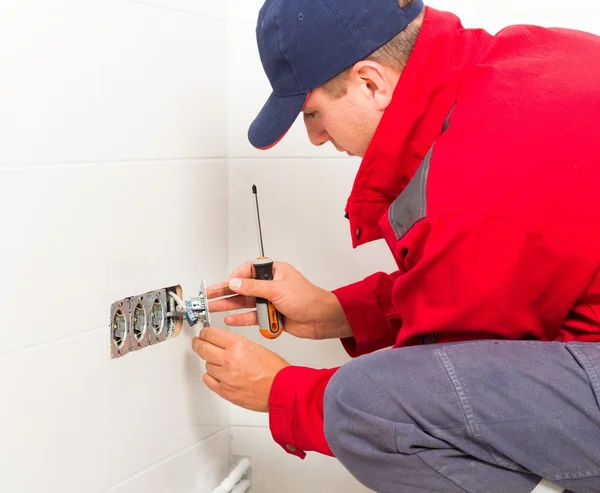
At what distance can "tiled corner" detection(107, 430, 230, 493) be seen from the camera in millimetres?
1398

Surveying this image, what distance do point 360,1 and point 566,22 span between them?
2.14 ft

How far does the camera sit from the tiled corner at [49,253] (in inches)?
41.8

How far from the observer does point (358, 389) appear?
3.45 feet

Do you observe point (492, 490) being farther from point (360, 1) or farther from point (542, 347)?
point (360, 1)

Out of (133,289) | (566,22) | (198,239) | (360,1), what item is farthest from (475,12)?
(133,289)

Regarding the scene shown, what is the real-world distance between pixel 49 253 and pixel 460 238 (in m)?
0.58

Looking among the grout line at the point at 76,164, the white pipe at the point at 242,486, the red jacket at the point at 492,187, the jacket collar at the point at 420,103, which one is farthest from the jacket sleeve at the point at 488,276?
the white pipe at the point at 242,486

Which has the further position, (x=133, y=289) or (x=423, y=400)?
(x=133, y=289)

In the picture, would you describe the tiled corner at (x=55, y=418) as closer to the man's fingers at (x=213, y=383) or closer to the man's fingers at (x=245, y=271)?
the man's fingers at (x=213, y=383)

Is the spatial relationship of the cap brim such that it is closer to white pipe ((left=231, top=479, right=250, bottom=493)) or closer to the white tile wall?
the white tile wall

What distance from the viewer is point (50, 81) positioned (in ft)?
3.62

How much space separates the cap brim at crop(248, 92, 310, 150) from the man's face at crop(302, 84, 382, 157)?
3 centimetres

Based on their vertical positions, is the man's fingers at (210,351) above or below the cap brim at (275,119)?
below

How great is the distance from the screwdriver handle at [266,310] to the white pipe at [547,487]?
0.52 meters
